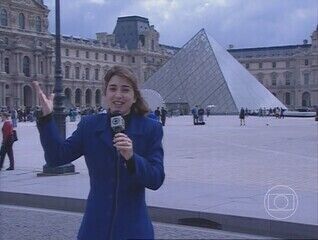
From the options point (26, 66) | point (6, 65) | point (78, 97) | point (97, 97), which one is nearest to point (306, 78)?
point (97, 97)

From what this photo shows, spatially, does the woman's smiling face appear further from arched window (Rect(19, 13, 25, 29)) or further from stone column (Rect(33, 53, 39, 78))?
stone column (Rect(33, 53, 39, 78))

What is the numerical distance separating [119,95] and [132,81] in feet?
0.28

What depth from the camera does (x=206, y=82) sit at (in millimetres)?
57281

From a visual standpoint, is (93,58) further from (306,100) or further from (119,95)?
(119,95)

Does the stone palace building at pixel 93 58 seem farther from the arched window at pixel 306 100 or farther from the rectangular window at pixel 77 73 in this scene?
the rectangular window at pixel 77 73

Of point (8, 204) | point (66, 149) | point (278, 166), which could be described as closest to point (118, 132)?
point (66, 149)

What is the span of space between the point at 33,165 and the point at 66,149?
31.1ft

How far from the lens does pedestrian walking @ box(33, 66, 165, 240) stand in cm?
250

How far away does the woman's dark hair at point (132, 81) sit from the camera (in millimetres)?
2605

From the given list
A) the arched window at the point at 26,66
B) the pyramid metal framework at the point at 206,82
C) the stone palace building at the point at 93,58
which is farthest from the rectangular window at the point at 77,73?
the pyramid metal framework at the point at 206,82

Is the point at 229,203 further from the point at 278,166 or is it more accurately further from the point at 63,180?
the point at 278,166

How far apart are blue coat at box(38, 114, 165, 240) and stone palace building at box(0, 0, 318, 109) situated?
45875 millimetres

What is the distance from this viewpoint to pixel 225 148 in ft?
52.1

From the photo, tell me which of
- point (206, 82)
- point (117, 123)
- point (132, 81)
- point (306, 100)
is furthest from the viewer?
point (306, 100)
